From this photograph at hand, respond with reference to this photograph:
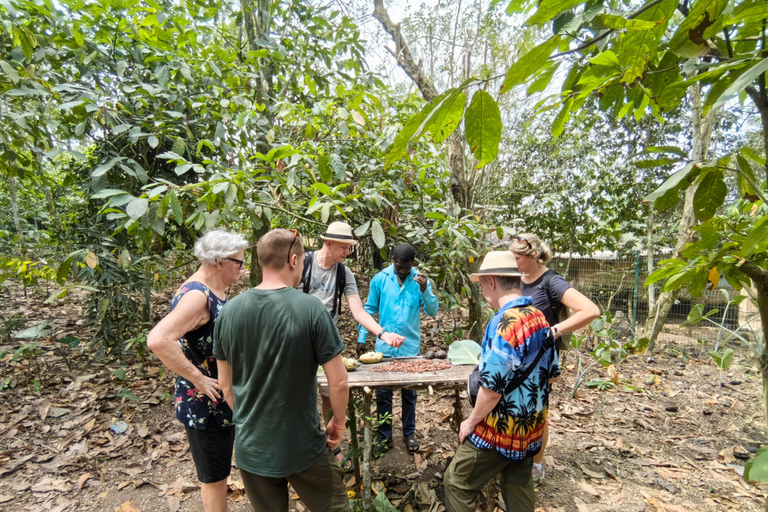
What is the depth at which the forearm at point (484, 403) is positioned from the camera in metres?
2.04

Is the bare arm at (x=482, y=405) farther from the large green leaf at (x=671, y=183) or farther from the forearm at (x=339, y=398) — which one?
the large green leaf at (x=671, y=183)

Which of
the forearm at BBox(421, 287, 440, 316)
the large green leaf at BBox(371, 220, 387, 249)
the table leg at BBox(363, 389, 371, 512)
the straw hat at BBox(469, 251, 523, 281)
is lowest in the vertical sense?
the table leg at BBox(363, 389, 371, 512)

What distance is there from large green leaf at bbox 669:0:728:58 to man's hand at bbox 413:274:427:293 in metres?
2.63

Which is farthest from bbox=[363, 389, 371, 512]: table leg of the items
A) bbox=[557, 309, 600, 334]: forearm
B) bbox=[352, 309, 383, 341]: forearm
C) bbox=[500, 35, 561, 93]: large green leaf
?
bbox=[500, 35, 561, 93]: large green leaf

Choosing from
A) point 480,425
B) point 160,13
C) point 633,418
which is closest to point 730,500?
point 633,418

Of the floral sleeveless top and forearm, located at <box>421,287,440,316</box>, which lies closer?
the floral sleeveless top

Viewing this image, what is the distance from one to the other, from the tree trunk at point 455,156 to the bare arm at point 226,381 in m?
3.27

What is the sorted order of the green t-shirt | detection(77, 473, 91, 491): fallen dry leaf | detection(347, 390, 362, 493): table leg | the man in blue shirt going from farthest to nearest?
the man in blue shirt, detection(77, 473, 91, 491): fallen dry leaf, detection(347, 390, 362, 493): table leg, the green t-shirt

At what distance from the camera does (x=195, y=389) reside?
2242mm

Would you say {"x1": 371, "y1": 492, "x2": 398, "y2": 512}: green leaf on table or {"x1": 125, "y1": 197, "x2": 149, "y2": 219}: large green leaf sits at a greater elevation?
{"x1": 125, "y1": 197, "x2": 149, "y2": 219}: large green leaf

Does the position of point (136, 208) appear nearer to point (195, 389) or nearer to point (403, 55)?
point (195, 389)

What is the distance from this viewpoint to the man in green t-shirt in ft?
6.11

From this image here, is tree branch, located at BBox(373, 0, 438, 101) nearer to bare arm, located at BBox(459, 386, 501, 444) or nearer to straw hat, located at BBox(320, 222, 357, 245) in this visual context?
straw hat, located at BBox(320, 222, 357, 245)

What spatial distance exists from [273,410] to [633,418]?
4.41 metres
